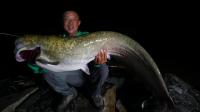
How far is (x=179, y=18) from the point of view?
10.1m

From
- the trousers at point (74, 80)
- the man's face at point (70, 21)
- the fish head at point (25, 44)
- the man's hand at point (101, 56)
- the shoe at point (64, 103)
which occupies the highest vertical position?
the man's face at point (70, 21)

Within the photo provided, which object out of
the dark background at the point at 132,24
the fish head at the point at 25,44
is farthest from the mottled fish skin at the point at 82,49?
the dark background at the point at 132,24

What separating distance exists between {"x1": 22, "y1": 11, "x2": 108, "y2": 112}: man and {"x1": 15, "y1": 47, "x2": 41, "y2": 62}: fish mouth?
0.23 metres

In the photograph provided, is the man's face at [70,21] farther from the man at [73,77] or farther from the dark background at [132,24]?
the dark background at [132,24]

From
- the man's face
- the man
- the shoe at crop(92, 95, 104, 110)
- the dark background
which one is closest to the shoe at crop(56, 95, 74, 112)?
the man

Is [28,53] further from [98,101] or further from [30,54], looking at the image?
[98,101]

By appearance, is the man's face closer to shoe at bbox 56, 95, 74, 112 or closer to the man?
the man

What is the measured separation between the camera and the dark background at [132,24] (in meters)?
7.05

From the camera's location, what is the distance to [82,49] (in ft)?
11.7

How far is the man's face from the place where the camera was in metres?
3.81

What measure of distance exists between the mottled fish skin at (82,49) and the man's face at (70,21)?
35 centimetres

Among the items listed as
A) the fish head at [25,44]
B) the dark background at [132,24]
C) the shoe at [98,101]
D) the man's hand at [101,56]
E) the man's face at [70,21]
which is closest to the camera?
the fish head at [25,44]

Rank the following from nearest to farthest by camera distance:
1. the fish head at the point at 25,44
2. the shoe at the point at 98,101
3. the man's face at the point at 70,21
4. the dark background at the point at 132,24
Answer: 1. the fish head at the point at 25,44
2. the man's face at the point at 70,21
3. the shoe at the point at 98,101
4. the dark background at the point at 132,24

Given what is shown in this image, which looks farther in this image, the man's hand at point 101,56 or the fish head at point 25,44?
the man's hand at point 101,56
